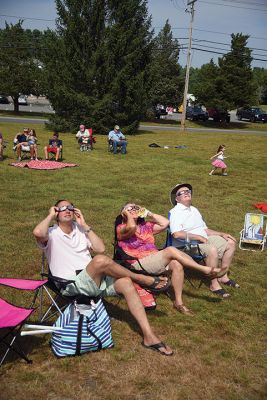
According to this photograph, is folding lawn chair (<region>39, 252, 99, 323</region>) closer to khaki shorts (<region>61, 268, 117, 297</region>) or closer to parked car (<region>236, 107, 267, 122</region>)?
khaki shorts (<region>61, 268, 117, 297</region>)

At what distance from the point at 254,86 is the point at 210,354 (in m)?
42.7

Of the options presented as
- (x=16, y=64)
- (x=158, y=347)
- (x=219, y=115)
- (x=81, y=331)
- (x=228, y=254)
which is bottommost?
(x=158, y=347)

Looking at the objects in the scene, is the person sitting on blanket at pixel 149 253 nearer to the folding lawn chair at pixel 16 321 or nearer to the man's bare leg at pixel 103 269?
the man's bare leg at pixel 103 269

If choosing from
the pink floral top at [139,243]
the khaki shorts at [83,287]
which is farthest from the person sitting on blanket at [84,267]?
the pink floral top at [139,243]

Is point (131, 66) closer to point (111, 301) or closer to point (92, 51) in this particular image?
point (92, 51)

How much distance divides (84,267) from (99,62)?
24.1 m

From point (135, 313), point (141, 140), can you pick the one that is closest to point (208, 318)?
point (135, 313)

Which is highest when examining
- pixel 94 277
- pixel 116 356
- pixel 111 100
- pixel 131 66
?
pixel 131 66

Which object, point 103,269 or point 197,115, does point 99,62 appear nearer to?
point 197,115

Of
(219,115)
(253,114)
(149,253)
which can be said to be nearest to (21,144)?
(149,253)

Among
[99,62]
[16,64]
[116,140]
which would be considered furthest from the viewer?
[16,64]

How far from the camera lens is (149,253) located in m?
5.50

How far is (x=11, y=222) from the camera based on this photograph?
8.61 meters

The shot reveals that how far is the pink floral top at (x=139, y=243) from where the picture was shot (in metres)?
5.50
